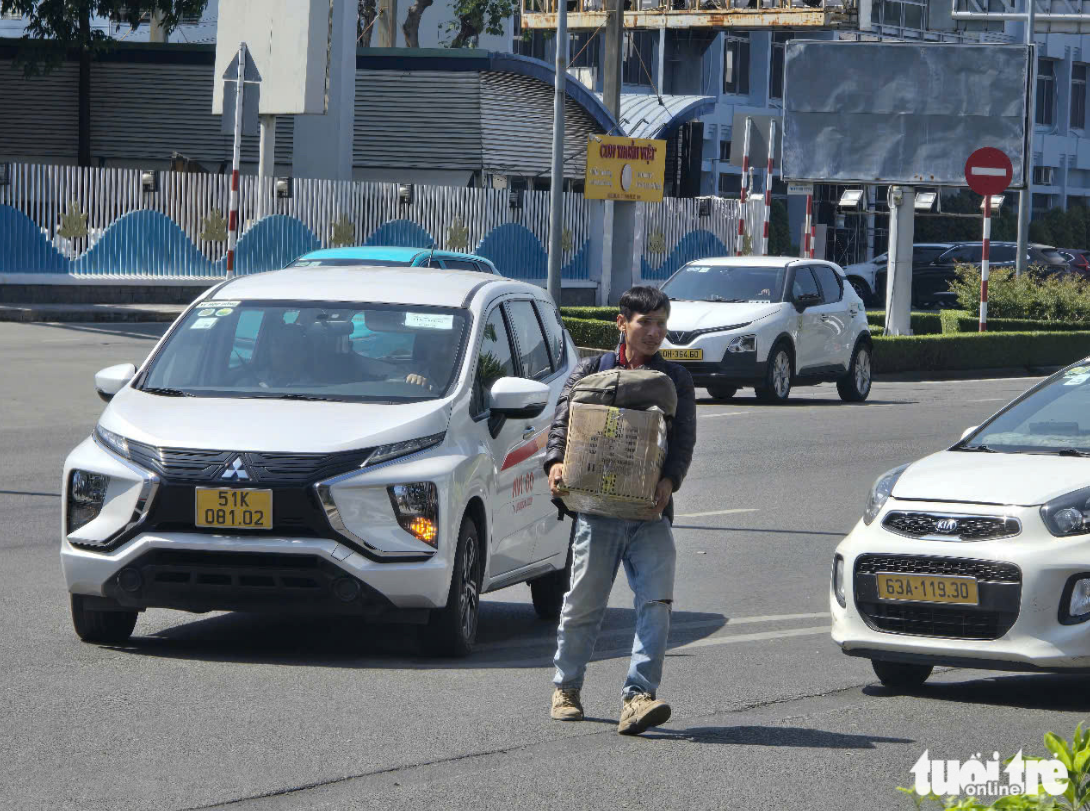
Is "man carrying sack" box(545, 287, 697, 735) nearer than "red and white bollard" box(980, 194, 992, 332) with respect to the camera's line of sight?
Yes

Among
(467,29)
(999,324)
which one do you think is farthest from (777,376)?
(467,29)

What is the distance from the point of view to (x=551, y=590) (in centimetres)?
998

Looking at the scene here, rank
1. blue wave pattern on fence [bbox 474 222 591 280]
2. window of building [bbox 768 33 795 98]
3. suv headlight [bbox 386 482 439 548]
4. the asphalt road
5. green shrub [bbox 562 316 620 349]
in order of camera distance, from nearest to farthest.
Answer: the asphalt road
suv headlight [bbox 386 482 439 548]
green shrub [bbox 562 316 620 349]
blue wave pattern on fence [bbox 474 222 591 280]
window of building [bbox 768 33 795 98]

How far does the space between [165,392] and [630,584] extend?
2.87 m

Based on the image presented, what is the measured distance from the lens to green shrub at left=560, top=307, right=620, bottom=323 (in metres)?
29.9

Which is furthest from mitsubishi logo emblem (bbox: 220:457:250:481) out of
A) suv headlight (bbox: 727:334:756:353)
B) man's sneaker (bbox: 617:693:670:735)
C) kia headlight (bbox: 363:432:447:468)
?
suv headlight (bbox: 727:334:756:353)

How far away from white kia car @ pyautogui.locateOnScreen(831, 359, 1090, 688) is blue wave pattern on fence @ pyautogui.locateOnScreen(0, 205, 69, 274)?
2316 cm

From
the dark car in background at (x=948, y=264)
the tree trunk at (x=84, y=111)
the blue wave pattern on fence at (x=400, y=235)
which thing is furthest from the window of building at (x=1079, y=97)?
the blue wave pattern on fence at (x=400, y=235)

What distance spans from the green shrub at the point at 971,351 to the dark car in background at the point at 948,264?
1443cm

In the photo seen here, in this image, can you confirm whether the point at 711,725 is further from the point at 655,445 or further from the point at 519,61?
the point at 519,61

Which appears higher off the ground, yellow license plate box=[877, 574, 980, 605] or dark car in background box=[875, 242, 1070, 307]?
dark car in background box=[875, 242, 1070, 307]

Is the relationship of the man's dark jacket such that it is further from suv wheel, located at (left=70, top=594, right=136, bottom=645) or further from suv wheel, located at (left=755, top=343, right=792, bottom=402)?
suv wheel, located at (left=755, top=343, right=792, bottom=402)

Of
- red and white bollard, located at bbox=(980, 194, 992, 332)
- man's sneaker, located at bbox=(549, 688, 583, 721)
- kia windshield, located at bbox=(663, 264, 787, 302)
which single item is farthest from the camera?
red and white bollard, located at bbox=(980, 194, 992, 332)

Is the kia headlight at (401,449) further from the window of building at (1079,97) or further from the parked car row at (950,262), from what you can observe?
the window of building at (1079,97)
